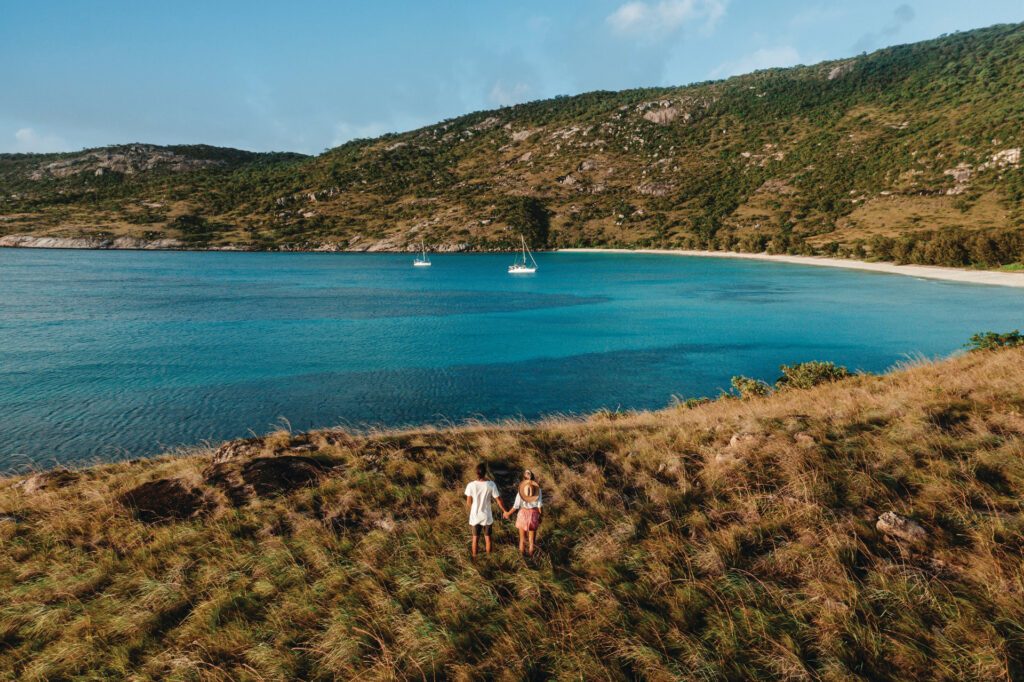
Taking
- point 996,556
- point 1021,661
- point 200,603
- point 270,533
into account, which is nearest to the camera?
point 1021,661

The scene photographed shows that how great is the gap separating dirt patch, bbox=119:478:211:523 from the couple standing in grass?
6275 millimetres

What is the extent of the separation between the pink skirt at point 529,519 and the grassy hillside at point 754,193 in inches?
4435

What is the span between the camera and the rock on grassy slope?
6086mm

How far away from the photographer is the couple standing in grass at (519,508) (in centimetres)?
798

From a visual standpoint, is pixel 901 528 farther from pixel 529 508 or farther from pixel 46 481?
pixel 46 481

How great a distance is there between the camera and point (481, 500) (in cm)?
809

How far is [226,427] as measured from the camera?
86.3 ft

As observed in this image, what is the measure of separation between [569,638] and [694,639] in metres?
1.55

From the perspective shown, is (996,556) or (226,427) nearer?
(996,556)

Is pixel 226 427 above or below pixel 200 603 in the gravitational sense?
below

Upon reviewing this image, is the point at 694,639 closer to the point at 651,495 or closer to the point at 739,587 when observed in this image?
the point at 739,587

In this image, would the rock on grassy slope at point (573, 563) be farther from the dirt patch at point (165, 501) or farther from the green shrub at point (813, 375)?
the green shrub at point (813, 375)

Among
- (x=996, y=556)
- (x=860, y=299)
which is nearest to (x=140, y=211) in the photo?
(x=860, y=299)

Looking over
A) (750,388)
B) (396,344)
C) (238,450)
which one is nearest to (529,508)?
(238,450)
